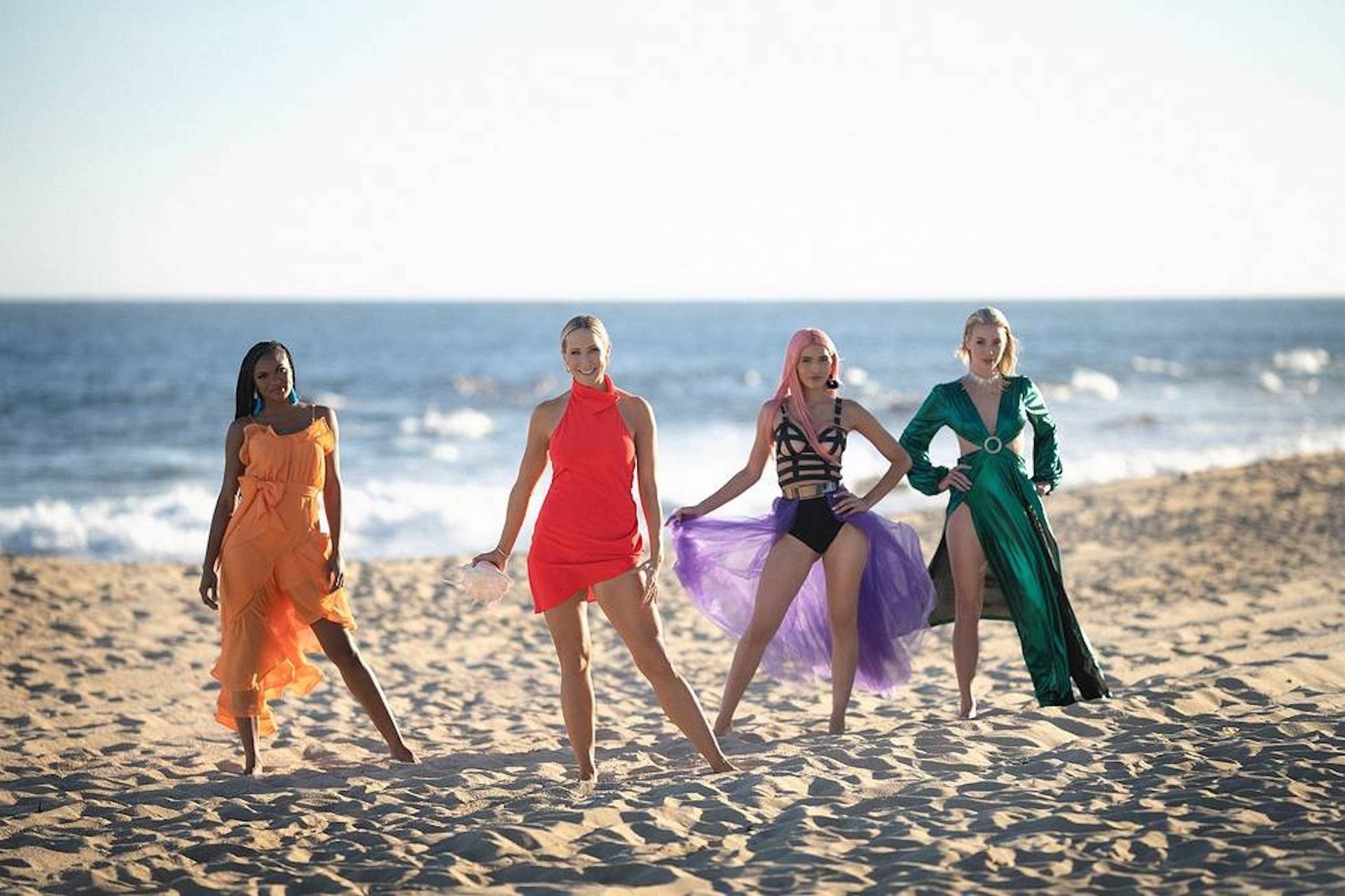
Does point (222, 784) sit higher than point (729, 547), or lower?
lower

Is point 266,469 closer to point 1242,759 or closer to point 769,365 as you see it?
point 1242,759

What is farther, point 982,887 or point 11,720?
point 11,720

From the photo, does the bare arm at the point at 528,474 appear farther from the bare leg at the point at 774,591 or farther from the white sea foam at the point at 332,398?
the white sea foam at the point at 332,398

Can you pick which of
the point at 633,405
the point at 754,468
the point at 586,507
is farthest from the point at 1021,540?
the point at 586,507

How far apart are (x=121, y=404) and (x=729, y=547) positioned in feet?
97.7

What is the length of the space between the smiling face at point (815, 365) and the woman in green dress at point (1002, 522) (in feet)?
1.73

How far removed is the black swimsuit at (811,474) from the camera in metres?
6.06

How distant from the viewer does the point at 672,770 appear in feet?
19.4

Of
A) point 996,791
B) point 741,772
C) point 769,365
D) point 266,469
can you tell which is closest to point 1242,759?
point 996,791

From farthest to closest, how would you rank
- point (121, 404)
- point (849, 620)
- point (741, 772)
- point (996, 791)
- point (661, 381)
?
point (661, 381) → point (121, 404) → point (849, 620) → point (741, 772) → point (996, 791)

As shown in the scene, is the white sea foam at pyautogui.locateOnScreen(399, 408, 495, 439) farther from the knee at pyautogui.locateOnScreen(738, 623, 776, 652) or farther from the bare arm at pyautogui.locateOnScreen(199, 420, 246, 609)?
the knee at pyautogui.locateOnScreen(738, 623, 776, 652)

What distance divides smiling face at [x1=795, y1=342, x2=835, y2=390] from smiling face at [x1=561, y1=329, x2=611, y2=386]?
1076mm

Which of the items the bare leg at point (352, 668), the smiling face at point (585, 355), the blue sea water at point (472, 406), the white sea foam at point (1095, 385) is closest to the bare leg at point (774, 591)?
the smiling face at point (585, 355)

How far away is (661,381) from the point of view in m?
44.1
